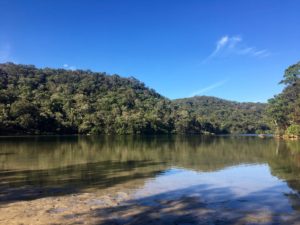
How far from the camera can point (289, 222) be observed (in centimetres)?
1097

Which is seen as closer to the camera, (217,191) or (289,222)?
(289,222)

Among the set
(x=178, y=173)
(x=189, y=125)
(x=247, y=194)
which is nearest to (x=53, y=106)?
(x=189, y=125)

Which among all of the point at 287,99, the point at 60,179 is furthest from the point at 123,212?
the point at 287,99

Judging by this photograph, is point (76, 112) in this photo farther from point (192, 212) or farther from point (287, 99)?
point (192, 212)

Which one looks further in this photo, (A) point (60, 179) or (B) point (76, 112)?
(B) point (76, 112)

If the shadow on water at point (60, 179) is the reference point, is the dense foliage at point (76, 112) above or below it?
above

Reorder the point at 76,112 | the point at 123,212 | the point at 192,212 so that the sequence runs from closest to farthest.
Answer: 1. the point at 123,212
2. the point at 192,212
3. the point at 76,112

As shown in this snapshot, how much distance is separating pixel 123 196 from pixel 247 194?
6.13 meters

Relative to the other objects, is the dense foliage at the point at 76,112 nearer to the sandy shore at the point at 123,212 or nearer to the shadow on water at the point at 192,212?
the sandy shore at the point at 123,212

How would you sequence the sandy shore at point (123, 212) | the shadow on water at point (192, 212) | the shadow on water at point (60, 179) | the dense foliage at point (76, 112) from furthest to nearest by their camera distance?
the dense foliage at point (76, 112) < the shadow on water at point (60, 179) < the shadow on water at point (192, 212) < the sandy shore at point (123, 212)

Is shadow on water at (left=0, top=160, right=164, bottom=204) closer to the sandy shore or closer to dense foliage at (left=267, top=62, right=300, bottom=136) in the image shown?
the sandy shore

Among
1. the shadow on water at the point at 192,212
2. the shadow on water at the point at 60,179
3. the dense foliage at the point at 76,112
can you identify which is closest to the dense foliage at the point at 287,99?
the dense foliage at the point at 76,112

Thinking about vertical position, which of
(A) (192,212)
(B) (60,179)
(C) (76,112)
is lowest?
(A) (192,212)

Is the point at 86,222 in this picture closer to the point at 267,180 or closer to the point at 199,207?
the point at 199,207
